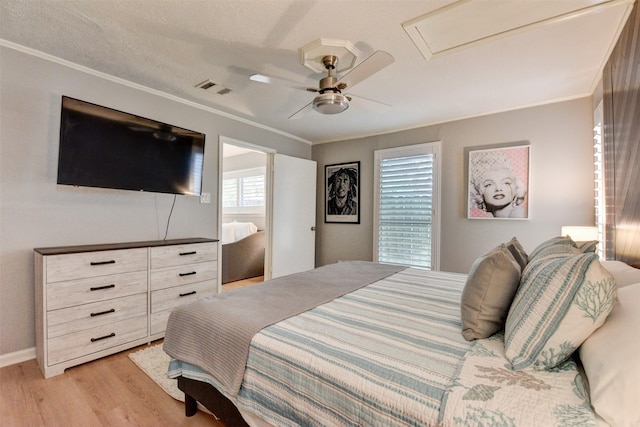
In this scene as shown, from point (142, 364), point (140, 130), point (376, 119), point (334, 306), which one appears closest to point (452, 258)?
point (376, 119)

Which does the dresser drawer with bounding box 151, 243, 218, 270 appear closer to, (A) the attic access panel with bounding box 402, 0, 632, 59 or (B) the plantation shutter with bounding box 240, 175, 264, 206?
(A) the attic access panel with bounding box 402, 0, 632, 59

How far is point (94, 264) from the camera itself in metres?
2.24

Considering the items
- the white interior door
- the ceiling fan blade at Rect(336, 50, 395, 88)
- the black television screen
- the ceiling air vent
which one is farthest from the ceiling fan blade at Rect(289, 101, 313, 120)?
the white interior door

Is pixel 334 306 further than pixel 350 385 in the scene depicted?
Yes

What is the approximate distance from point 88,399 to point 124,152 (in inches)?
73.3

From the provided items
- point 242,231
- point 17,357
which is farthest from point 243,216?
point 17,357

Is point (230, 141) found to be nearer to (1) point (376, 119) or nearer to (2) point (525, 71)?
(1) point (376, 119)

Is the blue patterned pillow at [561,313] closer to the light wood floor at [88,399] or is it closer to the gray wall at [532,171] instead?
the light wood floor at [88,399]

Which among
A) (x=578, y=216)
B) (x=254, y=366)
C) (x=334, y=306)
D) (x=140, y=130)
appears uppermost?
(x=140, y=130)

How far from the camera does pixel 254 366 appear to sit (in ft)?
3.92

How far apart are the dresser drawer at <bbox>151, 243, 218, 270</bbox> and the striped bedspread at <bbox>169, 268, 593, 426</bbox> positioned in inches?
51.3

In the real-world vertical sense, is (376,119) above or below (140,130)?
above

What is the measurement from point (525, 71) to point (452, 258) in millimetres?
2133

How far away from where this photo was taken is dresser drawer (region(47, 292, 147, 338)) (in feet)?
6.81
